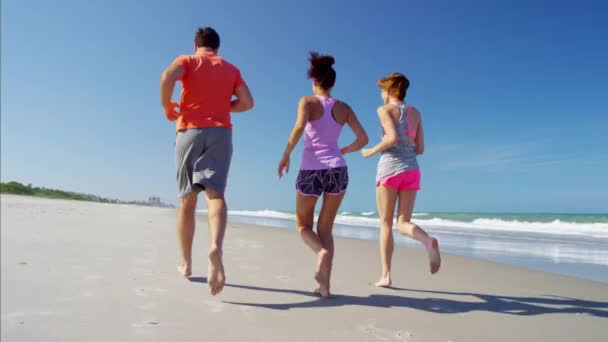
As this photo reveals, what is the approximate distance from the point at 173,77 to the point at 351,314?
2.03m

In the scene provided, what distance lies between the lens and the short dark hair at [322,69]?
3.10 metres

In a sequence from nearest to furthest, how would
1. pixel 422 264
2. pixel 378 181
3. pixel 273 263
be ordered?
1. pixel 378 181
2. pixel 273 263
3. pixel 422 264

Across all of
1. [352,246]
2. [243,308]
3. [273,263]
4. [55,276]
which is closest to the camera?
[243,308]

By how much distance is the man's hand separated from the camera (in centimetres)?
290

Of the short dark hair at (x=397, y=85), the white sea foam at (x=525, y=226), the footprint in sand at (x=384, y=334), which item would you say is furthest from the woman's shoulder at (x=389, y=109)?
the white sea foam at (x=525, y=226)

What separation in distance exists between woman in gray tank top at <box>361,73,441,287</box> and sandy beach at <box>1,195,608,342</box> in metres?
0.53

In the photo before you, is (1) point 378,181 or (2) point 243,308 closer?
(2) point 243,308

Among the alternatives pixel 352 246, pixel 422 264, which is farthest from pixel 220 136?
pixel 352 246

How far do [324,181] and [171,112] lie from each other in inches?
49.8

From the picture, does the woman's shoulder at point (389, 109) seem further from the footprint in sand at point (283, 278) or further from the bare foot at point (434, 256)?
the footprint in sand at point (283, 278)

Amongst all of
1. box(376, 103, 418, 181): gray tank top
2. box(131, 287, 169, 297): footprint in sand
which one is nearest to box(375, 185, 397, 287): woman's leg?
box(376, 103, 418, 181): gray tank top

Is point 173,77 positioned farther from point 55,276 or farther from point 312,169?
point 55,276

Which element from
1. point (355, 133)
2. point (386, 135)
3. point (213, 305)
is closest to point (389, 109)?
point (386, 135)

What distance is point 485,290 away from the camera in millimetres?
3504
